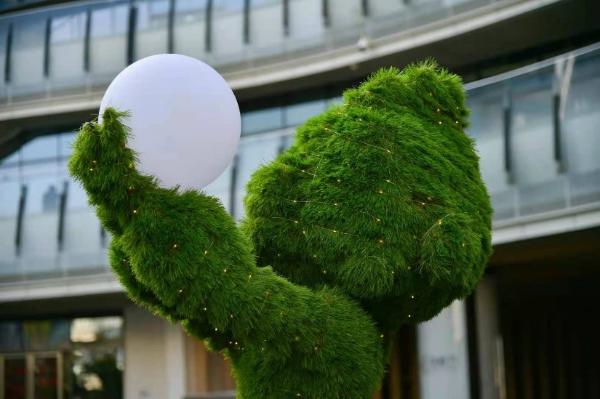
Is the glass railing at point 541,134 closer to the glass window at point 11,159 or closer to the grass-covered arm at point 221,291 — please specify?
the grass-covered arm at point 221,291

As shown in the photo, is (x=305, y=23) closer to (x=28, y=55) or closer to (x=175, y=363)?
(x=28, y=55)

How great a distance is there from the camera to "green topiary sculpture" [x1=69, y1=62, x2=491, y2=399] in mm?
6859

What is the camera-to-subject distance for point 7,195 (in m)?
21.5

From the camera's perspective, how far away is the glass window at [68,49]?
2214 centimetres

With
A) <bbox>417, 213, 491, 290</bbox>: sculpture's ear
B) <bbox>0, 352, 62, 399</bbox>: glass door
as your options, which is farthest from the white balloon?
<bbox>0, 352, 62, 399</bbox>: glass door

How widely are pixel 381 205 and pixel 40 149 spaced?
16.7m

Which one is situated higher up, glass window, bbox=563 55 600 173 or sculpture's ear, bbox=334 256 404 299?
glass window, bbox=563 55 600 173

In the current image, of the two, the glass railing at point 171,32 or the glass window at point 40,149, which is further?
the glass window at point 40,149

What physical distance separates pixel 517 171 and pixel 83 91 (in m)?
9.16

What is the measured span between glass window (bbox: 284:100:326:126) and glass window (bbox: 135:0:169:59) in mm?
2339

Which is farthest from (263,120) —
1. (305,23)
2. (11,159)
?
(11,159)

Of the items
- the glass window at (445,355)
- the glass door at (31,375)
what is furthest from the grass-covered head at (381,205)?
the glass door at (31,375)

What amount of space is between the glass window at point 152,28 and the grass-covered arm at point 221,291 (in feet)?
46.4

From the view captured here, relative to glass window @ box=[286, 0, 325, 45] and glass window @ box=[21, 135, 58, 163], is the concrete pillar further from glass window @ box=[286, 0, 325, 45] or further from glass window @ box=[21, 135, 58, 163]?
glass window @ box=[21, 135, 58, 163]
